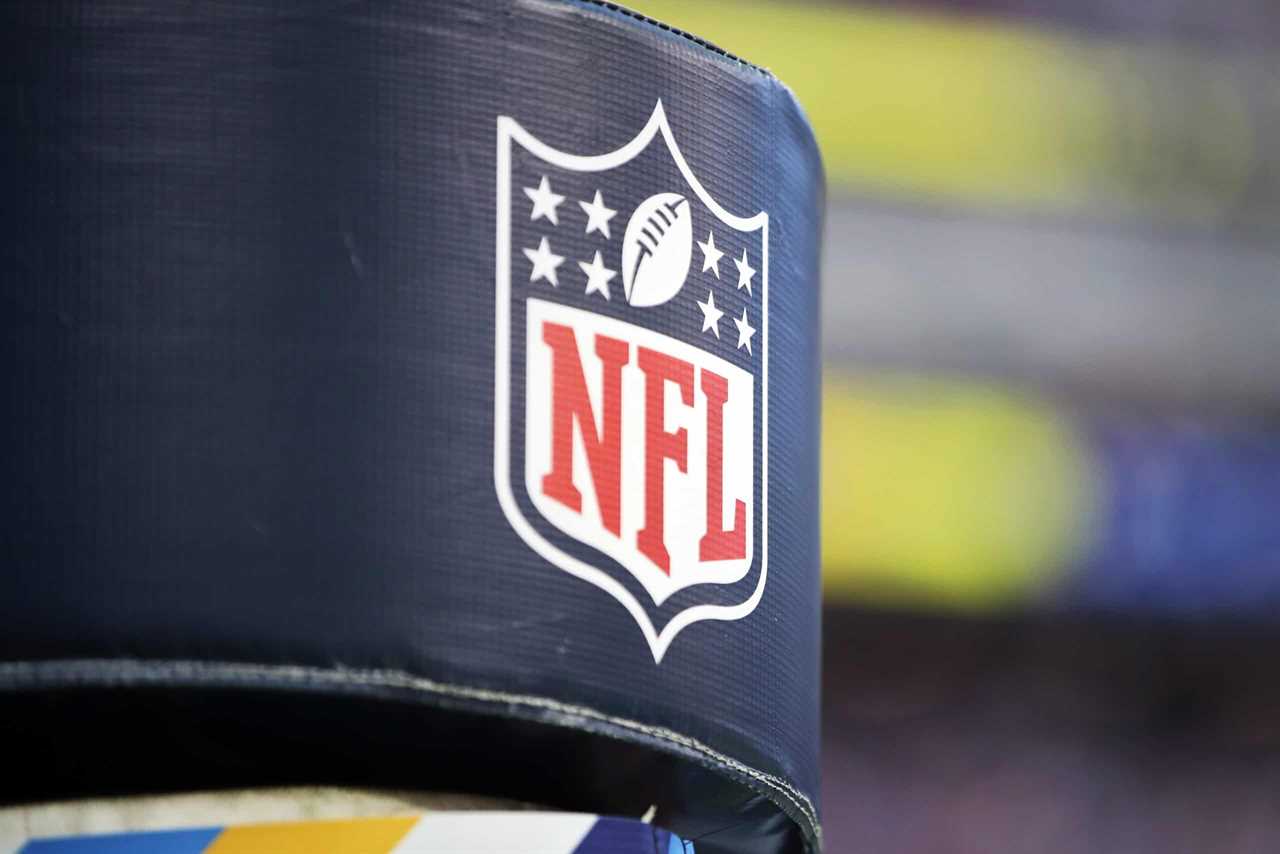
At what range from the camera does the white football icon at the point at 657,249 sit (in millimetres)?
1155

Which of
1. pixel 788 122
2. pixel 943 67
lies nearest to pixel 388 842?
pixel 788 122

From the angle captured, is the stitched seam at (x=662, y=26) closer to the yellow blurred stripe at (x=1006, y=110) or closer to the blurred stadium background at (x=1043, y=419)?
the blurred stadium background at (x=1043, y=419)

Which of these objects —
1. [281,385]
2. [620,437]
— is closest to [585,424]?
[620,437]

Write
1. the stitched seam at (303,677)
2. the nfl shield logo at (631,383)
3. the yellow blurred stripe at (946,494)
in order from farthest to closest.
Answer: the yellow blurred stripe at (946,494) < the nfl shield logo at (631,383) < the stitched seam at (303,677)

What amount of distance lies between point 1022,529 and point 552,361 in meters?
2.66

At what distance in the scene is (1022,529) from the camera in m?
3.70

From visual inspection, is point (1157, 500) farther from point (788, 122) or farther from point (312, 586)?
point (312, 586)

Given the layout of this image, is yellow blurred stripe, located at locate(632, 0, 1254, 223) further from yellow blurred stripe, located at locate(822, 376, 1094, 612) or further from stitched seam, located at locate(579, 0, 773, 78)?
stitched seam, located at locate(579, 0, 773, 78)

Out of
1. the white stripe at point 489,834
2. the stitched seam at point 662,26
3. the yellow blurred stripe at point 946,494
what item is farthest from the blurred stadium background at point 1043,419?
the white stripe at point 489,834

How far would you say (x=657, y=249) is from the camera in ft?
3.83

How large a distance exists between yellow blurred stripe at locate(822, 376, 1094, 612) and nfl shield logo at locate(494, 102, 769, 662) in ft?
7.83

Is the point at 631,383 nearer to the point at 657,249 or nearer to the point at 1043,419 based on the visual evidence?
the point at 657,249

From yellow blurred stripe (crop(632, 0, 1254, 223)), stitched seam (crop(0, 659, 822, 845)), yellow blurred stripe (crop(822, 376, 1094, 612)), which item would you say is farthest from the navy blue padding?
yellow blurred stripe (crop(632, 0, 1254, 223))

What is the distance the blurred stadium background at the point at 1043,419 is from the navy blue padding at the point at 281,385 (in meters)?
2.49
